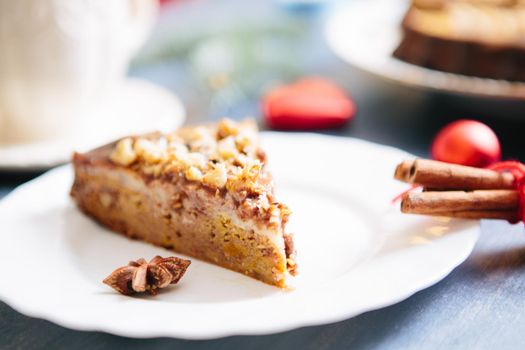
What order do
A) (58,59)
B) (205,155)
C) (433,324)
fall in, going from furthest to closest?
(58,59)
(205,155)
(433,324)

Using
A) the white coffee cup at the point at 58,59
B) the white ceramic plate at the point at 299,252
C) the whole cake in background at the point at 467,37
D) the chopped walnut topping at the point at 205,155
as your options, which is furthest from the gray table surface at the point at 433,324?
the white coffee cup at the point at 58,59

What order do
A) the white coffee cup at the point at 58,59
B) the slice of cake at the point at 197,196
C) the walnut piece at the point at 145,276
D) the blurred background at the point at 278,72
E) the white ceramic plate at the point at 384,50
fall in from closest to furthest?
the walnut piece at the point at 145,276 → the slice of cake at the point at 197,196 → the white coffee cup at the point at 58,59 → the white ceramic plate at the point at 384,50 → the blurred background at the point at 278,72

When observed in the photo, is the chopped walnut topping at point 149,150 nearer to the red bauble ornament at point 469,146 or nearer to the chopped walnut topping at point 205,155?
the chopped walnut topping at point 205,155

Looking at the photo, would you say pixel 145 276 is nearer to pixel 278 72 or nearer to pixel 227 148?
pixel 227 148

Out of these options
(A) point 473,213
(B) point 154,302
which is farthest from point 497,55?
(B) point 154,302

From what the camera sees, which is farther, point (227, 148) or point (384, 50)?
point (384, 50)

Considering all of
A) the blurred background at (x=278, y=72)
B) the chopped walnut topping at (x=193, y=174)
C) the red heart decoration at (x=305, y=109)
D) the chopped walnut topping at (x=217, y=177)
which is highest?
the chopped walnut topping at (x=217, y=177)

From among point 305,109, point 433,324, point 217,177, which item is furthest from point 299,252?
point 305,109
